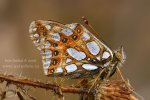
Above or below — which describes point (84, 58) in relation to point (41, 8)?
below

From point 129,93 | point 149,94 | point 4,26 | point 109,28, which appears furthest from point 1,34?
point 129,93

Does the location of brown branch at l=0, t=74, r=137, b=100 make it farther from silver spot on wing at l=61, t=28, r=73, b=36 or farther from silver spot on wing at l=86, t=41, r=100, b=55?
silver spot on wing at l=61, t=28, r=73, b=36

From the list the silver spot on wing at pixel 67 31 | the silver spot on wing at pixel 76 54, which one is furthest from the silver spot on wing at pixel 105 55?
the silver spot on wing at pixel 67 31

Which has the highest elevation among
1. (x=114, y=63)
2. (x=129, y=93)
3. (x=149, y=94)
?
(x=149, y=94)

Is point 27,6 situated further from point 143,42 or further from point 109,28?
point 143,42

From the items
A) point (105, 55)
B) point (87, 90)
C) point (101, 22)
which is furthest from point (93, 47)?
point (101, 22)

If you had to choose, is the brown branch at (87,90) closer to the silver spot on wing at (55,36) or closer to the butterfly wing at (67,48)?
the butterfly wing at (67,48)

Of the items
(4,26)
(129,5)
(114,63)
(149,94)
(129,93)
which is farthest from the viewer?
(129,5)

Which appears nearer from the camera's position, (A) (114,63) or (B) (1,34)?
(A) (114,63)
